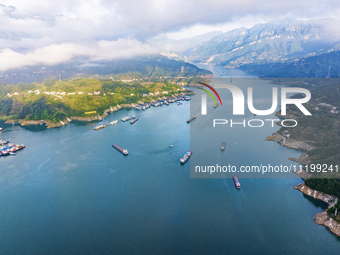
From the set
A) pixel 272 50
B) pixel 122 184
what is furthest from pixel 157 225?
pixel 272 50

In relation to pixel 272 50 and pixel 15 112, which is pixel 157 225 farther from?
pixel 272 50

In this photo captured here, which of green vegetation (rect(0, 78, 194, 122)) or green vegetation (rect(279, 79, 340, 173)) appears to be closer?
green vegetation (rect(279, 79, 340, 173))

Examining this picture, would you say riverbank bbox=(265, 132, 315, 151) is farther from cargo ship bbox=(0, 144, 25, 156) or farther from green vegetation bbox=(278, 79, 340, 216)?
cargo ship bbox=(0, 144, 25, 156)

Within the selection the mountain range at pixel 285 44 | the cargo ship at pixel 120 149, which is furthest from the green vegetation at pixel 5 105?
the mountain range at pixel 285 44

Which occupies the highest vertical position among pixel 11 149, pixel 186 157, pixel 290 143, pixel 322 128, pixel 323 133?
pixel 322 128

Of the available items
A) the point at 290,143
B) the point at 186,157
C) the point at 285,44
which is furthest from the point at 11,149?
the point at 285,44

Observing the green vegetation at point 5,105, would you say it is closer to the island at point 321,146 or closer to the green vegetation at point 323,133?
the island at point 321,146

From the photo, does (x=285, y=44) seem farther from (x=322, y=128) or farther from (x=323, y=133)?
(x=323, y=133)

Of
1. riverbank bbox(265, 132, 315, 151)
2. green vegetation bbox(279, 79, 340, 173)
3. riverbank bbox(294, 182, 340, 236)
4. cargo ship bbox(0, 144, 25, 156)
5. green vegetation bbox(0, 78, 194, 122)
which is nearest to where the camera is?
riverbank bbox(294, 182, 340, 236)

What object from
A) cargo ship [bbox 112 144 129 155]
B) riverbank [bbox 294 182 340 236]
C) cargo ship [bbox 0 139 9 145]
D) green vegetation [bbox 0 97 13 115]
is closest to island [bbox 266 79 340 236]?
riverbank [bbox 294 182 340 236]

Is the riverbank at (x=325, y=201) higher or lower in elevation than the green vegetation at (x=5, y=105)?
lower

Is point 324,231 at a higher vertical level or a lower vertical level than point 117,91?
lower
